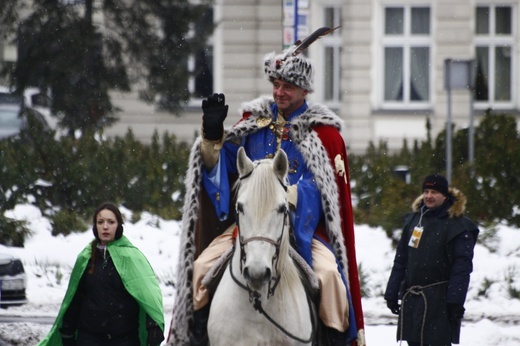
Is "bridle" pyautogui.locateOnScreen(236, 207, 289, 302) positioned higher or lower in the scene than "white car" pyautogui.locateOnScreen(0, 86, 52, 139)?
lower

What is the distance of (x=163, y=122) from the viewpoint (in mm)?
31641

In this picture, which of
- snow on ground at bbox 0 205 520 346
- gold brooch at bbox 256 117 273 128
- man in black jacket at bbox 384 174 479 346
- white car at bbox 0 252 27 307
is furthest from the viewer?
white car at bbox 0 252 27 307

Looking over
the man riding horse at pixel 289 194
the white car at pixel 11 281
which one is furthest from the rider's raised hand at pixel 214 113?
the white car at pixel 11 281

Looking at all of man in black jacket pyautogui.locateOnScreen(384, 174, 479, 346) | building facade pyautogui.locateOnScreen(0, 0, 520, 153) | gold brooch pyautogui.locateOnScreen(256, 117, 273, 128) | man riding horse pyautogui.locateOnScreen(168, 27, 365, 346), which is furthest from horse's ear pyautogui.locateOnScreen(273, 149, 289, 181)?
building facade pyautogui.locateOnScreen(0, 0, 520, 153)

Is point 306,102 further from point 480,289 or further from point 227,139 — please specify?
point 480,289

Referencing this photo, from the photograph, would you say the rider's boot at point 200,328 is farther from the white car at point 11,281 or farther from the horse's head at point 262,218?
the white car at point 11,281

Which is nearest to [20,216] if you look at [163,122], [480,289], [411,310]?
[480,289]

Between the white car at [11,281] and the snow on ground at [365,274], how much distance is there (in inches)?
4.6

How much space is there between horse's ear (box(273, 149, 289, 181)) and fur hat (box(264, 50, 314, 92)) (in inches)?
36.3

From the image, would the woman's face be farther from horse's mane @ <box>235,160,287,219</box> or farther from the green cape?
horse's mane @ <box>235,160,287,219</box>

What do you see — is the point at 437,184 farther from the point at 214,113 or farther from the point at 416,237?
the point at 214,113

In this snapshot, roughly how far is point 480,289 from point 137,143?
855 cm

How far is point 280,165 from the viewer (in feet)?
21.0

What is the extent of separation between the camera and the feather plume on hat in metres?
7.19
